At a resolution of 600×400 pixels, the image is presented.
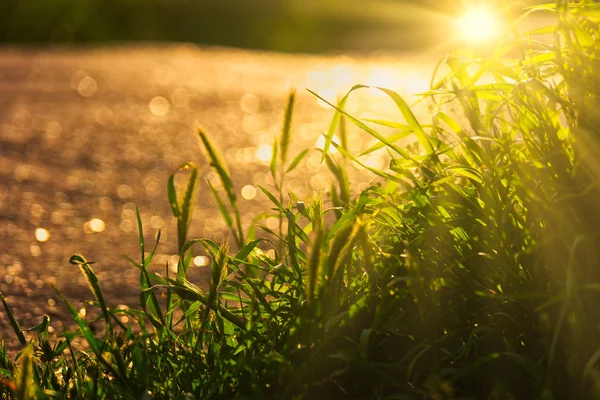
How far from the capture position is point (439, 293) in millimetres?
1849

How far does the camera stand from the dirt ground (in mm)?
3490

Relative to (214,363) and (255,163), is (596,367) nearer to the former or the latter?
(214,363)

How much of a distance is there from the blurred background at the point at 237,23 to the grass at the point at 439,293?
10529 millimetres

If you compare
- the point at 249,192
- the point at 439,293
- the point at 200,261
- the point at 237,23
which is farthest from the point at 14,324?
the point at 237,23

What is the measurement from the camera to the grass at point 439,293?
171 cm

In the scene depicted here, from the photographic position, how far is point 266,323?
6.43ft

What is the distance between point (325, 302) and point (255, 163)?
381 cm

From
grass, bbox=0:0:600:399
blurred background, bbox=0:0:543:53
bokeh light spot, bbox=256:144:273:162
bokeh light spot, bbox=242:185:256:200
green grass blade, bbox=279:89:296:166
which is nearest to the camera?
grass, bbox=0:0:600:399

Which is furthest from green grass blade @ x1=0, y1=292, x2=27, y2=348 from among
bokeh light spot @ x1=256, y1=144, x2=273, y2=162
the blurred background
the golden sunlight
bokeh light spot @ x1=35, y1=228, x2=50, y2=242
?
the blurred background

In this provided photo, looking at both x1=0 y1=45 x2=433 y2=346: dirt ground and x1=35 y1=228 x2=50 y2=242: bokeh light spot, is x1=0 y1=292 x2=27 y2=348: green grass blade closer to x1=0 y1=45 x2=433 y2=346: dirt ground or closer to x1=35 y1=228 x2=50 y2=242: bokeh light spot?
x1=0 y1=45 x2=433 y2=346: dirt ground

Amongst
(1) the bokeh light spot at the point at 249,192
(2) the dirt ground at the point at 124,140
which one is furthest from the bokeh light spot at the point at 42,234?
(1) the bokeh light spot at the point at 249,192

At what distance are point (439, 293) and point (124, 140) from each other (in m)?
4.50

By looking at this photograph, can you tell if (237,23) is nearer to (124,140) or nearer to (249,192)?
(124,140)

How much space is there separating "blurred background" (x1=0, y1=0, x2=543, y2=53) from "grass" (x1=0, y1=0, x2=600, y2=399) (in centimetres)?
1053
